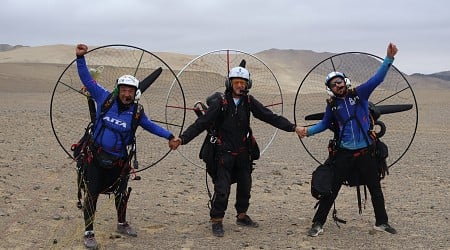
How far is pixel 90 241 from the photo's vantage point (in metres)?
6.18

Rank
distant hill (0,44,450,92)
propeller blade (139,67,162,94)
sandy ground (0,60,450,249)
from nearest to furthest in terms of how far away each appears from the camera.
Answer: sandy ground (0,60,450,249) → propeller blade (139,67,162,94) → distant hill (0,44,450,92)

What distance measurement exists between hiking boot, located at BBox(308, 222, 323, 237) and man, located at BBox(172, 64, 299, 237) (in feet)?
3.53

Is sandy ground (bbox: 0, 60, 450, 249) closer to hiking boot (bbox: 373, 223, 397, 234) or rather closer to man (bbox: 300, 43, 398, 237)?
hiking boot (bbox: 373, 223, 397, 234)

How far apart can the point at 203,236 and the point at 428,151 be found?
927cm

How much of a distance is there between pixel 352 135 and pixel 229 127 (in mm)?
1459

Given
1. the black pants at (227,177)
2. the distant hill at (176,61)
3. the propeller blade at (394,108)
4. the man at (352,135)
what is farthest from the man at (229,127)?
the distant hill at (176,61)

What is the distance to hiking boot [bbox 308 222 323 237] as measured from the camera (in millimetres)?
6809

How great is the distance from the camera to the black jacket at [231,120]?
22.0ft

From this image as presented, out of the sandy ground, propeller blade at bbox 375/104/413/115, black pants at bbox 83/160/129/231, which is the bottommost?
the sandy ground

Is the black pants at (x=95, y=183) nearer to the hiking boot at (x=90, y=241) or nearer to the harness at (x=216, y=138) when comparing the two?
the hiking boot at (x=90, y=241)

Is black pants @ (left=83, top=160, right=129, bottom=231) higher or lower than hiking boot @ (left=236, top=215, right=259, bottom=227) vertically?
higher

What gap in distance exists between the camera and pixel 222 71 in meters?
8.59

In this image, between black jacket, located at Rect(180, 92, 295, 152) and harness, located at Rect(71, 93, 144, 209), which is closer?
harness, located at Rect(71, 93, 144, 209)

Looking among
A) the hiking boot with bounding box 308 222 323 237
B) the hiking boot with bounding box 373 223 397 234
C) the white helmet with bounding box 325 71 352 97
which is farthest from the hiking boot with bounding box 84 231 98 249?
the hiking boot with bounding box 373 223 397 234
